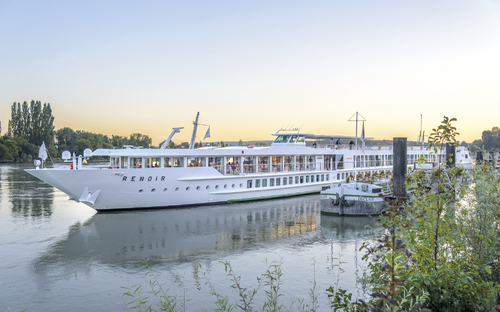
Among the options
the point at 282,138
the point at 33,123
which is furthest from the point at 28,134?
the point at 282,138

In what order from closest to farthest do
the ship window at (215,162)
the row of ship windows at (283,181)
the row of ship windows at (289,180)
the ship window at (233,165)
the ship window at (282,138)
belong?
the ship window at (215,162) < the row of ship windows at (283,181) < the ship window at (233,165) < the row of ship windows at (289,180) < the ship window at (282,138)

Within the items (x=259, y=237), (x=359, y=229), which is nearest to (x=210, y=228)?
(x=259, y=237)

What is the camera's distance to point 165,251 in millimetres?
18000

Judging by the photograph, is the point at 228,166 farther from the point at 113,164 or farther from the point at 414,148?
the point at 414,148

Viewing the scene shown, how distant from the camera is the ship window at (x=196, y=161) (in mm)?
30020

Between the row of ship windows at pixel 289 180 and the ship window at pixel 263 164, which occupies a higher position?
the ship window at pixel 263 164

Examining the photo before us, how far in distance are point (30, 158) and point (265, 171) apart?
9666 centimetres

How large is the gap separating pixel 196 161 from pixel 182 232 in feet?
31.2

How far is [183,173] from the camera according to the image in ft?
94.2

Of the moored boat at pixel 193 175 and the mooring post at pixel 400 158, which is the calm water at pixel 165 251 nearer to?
the moored boat at pixel 193 175

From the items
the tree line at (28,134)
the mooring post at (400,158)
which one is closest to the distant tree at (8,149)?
the tree line at (28,134)

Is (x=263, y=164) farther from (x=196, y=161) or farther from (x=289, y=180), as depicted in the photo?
(x=196, y=161)

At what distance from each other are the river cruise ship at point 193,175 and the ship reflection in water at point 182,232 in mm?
1174

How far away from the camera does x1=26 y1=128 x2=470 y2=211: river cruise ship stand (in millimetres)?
26141
